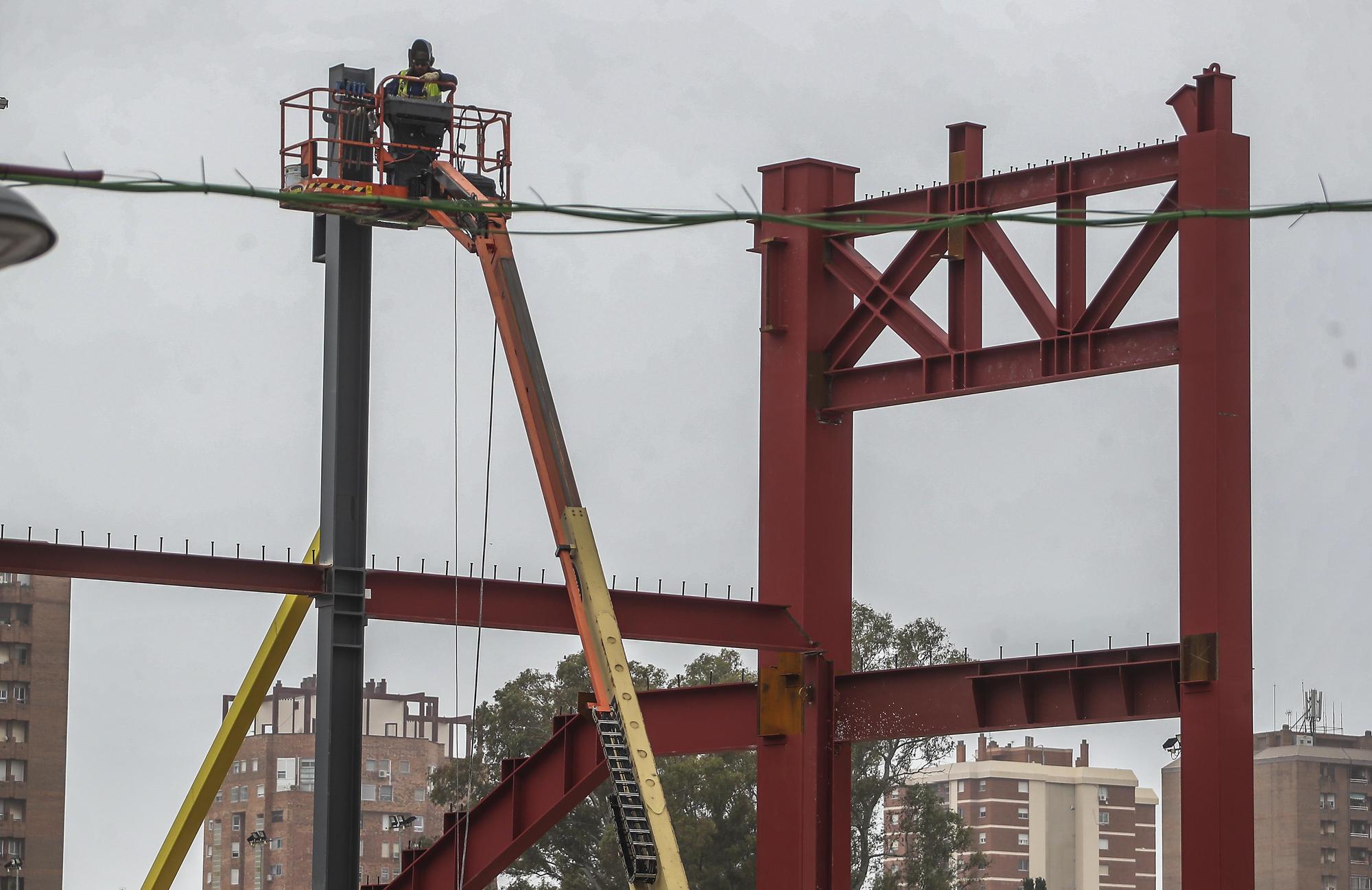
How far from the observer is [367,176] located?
24.4 metres

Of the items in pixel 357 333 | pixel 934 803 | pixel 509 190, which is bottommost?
Answer: pixel 934 803

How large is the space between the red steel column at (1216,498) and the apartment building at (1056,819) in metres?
132

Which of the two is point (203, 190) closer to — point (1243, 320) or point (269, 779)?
point (1243, 320)

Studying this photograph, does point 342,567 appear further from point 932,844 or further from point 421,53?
point 932,844

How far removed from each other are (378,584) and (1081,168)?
868 cm

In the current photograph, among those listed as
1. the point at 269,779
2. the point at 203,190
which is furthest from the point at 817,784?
the point at 269,779

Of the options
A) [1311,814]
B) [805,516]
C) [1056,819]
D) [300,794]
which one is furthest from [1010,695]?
[1056,819]

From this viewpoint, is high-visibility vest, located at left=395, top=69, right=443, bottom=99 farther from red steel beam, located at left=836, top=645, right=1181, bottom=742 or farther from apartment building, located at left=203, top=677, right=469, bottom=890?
apartment building, located at left=203, top=677, right=469, bottom=890

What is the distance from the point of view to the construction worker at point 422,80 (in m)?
24.2

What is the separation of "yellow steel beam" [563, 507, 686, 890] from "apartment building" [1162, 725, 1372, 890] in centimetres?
10915

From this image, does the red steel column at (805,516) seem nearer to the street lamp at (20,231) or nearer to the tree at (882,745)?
the street lamp at (20,231)

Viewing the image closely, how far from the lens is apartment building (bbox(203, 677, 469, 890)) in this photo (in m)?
135

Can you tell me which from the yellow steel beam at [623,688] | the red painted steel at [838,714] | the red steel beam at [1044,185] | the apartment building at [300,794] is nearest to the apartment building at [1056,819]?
the apartment building at [300,794]

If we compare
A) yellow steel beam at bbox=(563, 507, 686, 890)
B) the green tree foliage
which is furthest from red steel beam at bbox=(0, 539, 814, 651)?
the green tree foliage
